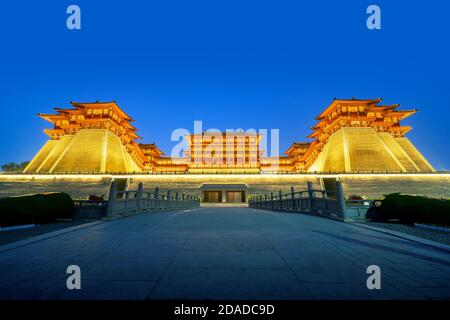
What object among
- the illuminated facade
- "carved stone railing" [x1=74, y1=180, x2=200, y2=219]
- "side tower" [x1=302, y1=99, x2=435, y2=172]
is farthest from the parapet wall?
"carved stone railing" [x1=74, y1=180, x2=200, y2=219]

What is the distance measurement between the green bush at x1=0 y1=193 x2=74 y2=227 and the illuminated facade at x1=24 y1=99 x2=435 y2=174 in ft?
111

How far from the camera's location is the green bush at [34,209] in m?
6.77

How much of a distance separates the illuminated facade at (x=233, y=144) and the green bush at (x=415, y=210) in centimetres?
3430

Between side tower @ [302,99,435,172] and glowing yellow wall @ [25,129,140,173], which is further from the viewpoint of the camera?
side tower @ [302,99,435,172]

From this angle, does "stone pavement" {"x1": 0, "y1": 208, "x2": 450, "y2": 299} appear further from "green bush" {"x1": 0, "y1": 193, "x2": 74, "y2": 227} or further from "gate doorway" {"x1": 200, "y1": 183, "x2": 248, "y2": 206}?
"gate doorway" {"x1": 200, "y1": 183, "x2": 248, "y2": 206}

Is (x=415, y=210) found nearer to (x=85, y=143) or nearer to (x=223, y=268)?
(x=223, y=268)

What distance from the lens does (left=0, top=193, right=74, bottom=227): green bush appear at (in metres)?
6.77

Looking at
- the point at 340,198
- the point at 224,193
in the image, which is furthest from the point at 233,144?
the point at 340,198

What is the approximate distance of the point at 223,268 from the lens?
2.89 m

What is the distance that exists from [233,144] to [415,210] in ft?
159

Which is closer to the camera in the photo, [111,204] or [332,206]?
[111,204]
